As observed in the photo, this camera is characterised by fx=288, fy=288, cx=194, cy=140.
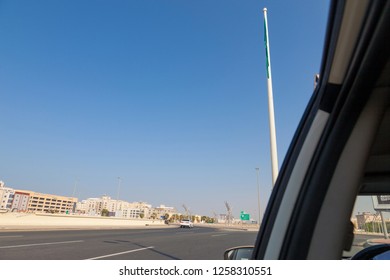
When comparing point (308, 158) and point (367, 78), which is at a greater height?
point (367, 78)

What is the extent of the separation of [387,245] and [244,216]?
209 feet

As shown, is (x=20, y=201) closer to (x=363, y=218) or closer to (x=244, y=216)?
(x=244, y=216)

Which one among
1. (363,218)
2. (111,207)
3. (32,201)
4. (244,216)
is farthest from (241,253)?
(111,207)

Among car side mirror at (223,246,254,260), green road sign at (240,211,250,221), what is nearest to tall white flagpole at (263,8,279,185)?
car side mirror at (223,246,254,260)

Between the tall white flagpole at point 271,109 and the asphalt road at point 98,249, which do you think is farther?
the asphalt road at point 98,249

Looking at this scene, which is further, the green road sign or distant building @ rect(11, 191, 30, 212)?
distant building @ rect(11, 191, 30, 212)

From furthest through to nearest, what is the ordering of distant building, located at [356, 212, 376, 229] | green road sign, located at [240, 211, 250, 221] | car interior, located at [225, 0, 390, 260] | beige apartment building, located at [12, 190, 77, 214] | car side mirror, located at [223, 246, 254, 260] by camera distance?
beige apartment building, located at [12, 190, 77, 214]
green road sign, located at [240, 211, 250, 221]
car side mirror, located at [223, 246, 254, 260]
distant building, located at [356, 212, 376, 229]
car interior, located at [225, 0, 390, 260]

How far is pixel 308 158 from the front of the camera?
1.40 m

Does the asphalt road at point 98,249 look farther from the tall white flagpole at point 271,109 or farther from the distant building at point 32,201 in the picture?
the distant building at point 32,201

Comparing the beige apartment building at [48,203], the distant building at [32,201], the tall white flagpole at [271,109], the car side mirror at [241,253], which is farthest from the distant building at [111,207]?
the car side mirror at [241,253]

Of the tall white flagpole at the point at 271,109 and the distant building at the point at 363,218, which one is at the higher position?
the tall white flagpole at the point at 271,109

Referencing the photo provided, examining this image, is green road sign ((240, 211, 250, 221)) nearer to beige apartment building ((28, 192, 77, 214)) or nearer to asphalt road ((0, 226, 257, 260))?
asphalt road ((0, 226, 257, 260))
